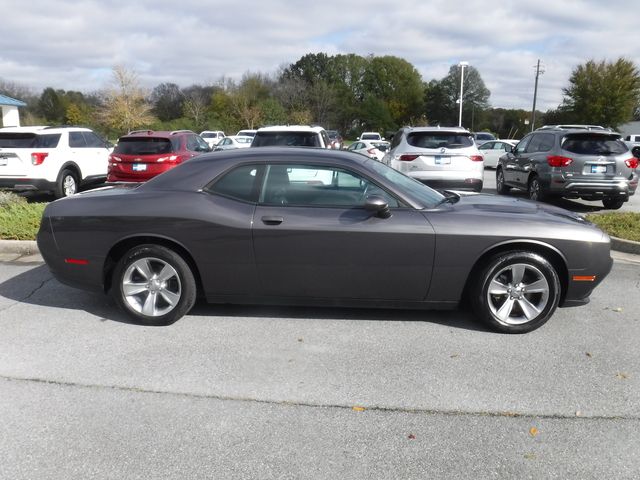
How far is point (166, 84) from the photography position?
82312mm

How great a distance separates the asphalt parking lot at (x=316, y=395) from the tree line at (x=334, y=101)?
46.9 m

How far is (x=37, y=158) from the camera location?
438 inches

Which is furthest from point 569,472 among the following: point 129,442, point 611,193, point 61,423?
point 611,193

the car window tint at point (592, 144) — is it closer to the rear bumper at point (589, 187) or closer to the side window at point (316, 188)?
the rear bumper at point (589, 187)

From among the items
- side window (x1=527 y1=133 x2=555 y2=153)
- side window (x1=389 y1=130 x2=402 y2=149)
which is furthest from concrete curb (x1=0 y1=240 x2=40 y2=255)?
side window (x1=527 y1=133 x2=555 y2=153)

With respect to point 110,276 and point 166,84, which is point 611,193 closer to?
point 110,276

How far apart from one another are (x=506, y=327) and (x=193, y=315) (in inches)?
109

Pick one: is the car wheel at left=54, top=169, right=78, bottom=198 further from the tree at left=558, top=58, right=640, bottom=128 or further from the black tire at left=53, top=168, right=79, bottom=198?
the tree at left=558, top=58, right=640, bottom=128

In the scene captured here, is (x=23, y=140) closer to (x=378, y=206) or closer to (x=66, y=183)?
(x=66, y=183)

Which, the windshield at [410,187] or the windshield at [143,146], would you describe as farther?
the windshield at [143,146]

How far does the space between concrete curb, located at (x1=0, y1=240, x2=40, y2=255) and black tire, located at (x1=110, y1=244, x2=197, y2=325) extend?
3.42m

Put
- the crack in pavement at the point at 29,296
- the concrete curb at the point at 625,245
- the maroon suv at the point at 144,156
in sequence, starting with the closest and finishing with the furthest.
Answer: the crack in pavement at the point at 29,296
the concrete curb at the point at 625,245
the maroon suv at the point at 144,156

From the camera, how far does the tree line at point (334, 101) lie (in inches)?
1789

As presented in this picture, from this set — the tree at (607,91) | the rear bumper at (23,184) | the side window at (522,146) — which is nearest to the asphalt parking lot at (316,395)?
the rear bumper at (23,184)
